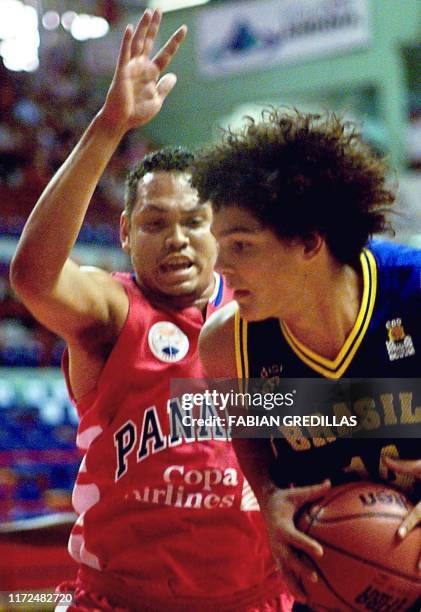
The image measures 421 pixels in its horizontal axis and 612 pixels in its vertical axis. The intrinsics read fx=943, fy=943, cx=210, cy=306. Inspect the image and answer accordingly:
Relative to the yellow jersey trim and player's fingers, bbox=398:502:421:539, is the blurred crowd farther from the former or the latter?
player's fingers, bbox=398:502:421:539

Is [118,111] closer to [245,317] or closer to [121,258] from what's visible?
[245,317]

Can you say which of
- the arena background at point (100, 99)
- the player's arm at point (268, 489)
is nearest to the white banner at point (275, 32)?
the arena background at point (100, 99)

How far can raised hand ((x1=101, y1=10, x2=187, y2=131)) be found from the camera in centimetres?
195

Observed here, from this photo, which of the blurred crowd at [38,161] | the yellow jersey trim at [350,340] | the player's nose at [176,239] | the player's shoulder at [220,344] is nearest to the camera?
the yellow jersey trim at [350,340]

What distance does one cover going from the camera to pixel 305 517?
77.8 inches

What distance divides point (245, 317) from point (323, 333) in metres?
0.19

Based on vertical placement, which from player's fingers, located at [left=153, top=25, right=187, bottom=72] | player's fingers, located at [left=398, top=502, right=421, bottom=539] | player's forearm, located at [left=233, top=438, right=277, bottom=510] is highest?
player's fingers, located at [left=153, top=25, right=187, bottom=72]

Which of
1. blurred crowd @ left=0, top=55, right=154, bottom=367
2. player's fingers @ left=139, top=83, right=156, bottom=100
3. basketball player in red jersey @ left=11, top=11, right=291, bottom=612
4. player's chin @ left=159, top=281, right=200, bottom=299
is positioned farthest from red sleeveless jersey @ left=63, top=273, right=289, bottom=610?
blurred crowd @ left=0, top=55, right=154, bottom=367

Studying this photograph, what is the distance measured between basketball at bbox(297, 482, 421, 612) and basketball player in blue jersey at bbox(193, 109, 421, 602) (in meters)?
0.03

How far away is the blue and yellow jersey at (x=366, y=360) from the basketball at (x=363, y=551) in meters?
0.06

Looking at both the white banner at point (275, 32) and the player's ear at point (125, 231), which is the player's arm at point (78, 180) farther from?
the white banner at point (275, 32)

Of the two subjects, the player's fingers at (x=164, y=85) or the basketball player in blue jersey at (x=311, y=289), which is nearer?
the basketball player in blue jersey at (x=311, y=289)

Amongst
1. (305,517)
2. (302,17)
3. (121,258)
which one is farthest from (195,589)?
(302,17)

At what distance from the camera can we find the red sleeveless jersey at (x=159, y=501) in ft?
7.30
